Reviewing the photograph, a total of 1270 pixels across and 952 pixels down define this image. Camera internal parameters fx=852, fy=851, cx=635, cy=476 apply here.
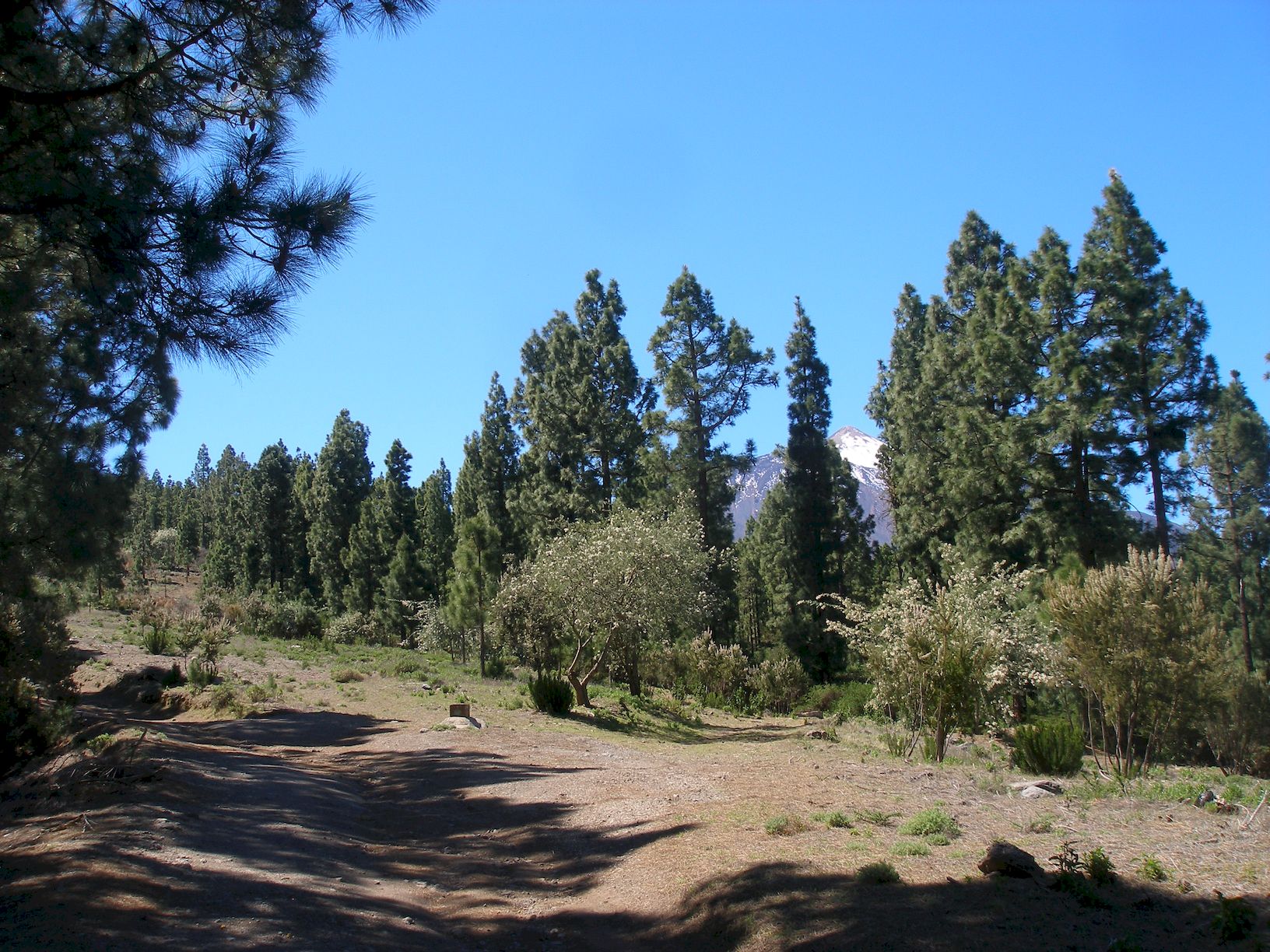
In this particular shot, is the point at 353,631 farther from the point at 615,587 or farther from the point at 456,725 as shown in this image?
the point at 456,725

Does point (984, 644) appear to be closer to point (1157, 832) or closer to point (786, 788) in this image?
point (786, 788)

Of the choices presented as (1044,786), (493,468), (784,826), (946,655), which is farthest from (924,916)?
(493,468)

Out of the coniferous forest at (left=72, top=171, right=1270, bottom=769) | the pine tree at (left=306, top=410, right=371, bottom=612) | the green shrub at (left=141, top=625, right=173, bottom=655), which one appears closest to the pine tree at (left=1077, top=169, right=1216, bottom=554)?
the coniferous forest at (left=72, top=171, right=1270, bottom=769)

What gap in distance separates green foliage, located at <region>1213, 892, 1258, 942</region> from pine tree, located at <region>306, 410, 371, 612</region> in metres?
49.0

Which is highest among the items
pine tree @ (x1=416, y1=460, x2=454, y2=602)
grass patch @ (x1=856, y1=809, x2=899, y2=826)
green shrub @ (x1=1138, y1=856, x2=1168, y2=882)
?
pine tree @ (x1=416, y1=460, x2=454, y2=602)

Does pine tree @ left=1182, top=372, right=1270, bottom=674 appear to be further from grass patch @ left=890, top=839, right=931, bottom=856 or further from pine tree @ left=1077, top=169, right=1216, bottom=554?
grass patch @ left=890, top=839, right=931, bottom=856

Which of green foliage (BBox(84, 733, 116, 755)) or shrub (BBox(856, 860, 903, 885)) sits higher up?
green foliage (BBox(84, 733, 116, 755))

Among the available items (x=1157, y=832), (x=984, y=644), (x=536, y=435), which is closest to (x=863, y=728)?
(x=984, y=644)

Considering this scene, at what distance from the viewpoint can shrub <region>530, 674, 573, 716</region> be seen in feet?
59.6

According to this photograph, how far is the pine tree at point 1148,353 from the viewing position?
23.7 meters

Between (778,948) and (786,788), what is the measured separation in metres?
4.26

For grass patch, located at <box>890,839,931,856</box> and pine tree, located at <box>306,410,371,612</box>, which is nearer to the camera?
grass patch, located at <box>890,839,931,856</box>

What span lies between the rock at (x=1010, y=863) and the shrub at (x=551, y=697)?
1325cm

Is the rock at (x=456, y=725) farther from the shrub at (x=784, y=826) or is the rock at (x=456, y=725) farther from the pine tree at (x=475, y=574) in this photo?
the pine tree at (x=475, y=574)
